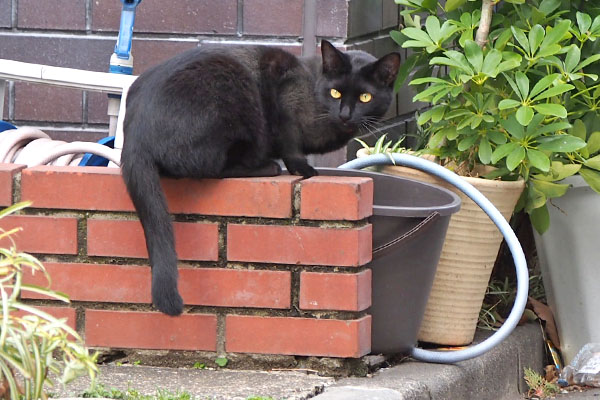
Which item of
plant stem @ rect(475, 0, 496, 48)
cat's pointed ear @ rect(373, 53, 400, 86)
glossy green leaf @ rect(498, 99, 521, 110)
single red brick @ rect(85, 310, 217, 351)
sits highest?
plant stem @ rect(475, 0, 496, 48)

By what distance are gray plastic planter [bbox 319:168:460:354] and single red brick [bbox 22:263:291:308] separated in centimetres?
30

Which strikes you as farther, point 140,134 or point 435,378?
point 435,378

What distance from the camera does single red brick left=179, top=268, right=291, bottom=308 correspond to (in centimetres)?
245

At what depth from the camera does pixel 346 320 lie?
2443 mm

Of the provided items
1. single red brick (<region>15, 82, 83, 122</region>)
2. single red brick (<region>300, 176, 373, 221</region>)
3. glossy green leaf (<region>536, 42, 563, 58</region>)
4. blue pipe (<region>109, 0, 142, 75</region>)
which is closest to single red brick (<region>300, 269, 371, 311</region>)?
single red brick (<region>300, 176, 373, 221</region>)

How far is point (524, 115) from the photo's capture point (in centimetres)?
276

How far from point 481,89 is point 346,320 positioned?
0.97 m

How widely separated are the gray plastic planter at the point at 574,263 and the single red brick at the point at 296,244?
4.15ft

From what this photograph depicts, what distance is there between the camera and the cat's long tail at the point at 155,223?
2.26 metres

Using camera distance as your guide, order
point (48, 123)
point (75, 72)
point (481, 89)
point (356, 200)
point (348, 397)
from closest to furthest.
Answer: point (348, 397), point (356, 200), point (481, 89), point (75, 72), point (48, 123)

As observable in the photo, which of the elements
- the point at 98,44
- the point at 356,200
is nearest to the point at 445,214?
the point at 356,200

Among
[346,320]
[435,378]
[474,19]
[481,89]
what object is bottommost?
[435,378]

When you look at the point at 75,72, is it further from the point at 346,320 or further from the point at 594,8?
Answer: the point at 594,8

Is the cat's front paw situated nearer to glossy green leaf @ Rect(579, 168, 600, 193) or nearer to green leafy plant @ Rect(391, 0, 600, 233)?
green leafy plant @ Rect(391, 0, 600, 233)
